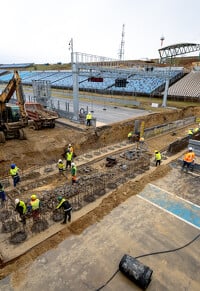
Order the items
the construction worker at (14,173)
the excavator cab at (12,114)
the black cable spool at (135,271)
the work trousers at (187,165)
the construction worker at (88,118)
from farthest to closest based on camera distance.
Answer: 1. the construction worker at (88,118)
2. the excavator cab at (12,114)
3. the work trousers at (187,165)
4. the construction worker at (14,173)
5. the black cable spool at (135,271)

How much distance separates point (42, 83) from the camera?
21.0m

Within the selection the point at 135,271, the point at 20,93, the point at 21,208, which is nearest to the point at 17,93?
the point at 20,93

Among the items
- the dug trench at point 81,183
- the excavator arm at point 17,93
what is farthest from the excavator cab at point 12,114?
the dug trench at point 81,183

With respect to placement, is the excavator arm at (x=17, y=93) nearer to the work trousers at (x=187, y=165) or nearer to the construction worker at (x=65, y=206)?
the construction worker at (x=65, y=206)

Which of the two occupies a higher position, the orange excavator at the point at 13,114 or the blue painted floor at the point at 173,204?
the orange excavator at the point at 13,114

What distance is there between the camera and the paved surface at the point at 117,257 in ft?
17.4

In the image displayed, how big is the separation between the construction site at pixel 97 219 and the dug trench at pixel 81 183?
0.12ft

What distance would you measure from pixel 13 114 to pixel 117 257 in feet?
40.8

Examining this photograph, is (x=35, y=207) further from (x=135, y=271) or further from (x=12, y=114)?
(x=12, y=114)

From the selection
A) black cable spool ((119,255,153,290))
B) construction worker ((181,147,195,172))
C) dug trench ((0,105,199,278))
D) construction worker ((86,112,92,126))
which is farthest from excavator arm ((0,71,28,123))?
black cable spool ((119,255,153,290))

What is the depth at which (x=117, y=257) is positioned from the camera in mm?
6074

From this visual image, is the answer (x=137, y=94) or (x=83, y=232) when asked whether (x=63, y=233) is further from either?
(x=137, y=94)

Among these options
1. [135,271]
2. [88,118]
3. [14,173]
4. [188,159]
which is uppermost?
[88,118]

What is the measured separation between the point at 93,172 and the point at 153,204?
443 centimetres
